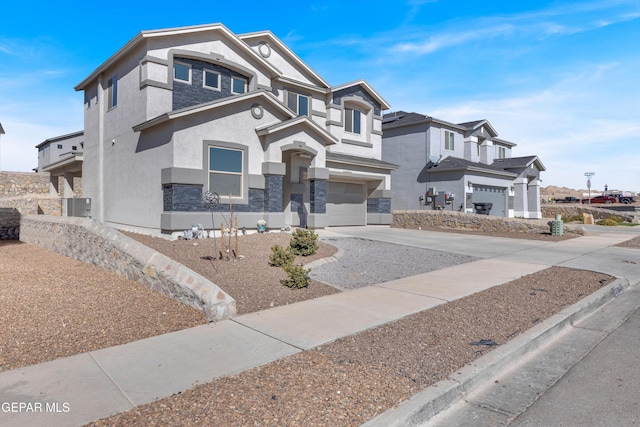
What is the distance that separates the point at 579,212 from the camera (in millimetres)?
34875

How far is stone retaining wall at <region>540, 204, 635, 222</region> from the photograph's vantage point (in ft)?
108

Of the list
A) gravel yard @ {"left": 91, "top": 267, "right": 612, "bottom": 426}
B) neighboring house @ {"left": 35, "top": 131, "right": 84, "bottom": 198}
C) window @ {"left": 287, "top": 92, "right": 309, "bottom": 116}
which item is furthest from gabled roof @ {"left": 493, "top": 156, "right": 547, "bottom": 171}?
neighboring house @ {"left": 35, "top": 131, "right": 84, "bottom": 198}

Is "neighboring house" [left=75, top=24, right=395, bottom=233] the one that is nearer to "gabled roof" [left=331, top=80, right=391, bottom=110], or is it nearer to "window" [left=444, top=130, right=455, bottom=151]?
"gabled roof" [left=331, top=80, right=391, bottom=110]

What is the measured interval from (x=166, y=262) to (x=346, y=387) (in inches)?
174

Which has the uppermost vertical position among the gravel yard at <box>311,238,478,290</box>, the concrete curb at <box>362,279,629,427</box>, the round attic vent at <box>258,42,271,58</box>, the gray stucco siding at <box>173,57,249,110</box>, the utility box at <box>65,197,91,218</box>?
the round attic vent at <box>258,42,271,58</box>

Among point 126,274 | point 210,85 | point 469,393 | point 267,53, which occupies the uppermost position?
point 267,53

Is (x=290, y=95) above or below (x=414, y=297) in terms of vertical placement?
above

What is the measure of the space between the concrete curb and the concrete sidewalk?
5.17ft

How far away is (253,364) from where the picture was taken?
4344 millimetres

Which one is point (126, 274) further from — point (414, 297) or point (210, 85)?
point (210, 85)

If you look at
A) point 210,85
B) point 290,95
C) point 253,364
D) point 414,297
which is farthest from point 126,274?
point 290,95

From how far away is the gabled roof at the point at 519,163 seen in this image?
32.0m

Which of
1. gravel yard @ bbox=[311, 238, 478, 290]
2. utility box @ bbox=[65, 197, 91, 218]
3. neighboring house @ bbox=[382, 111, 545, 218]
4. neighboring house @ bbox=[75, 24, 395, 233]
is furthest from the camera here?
neighboring house @ bbox=[382, 111, 545, 218]

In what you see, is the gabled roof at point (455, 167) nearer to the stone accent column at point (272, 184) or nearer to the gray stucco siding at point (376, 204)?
the gray stucco siding at point (376, 204)
